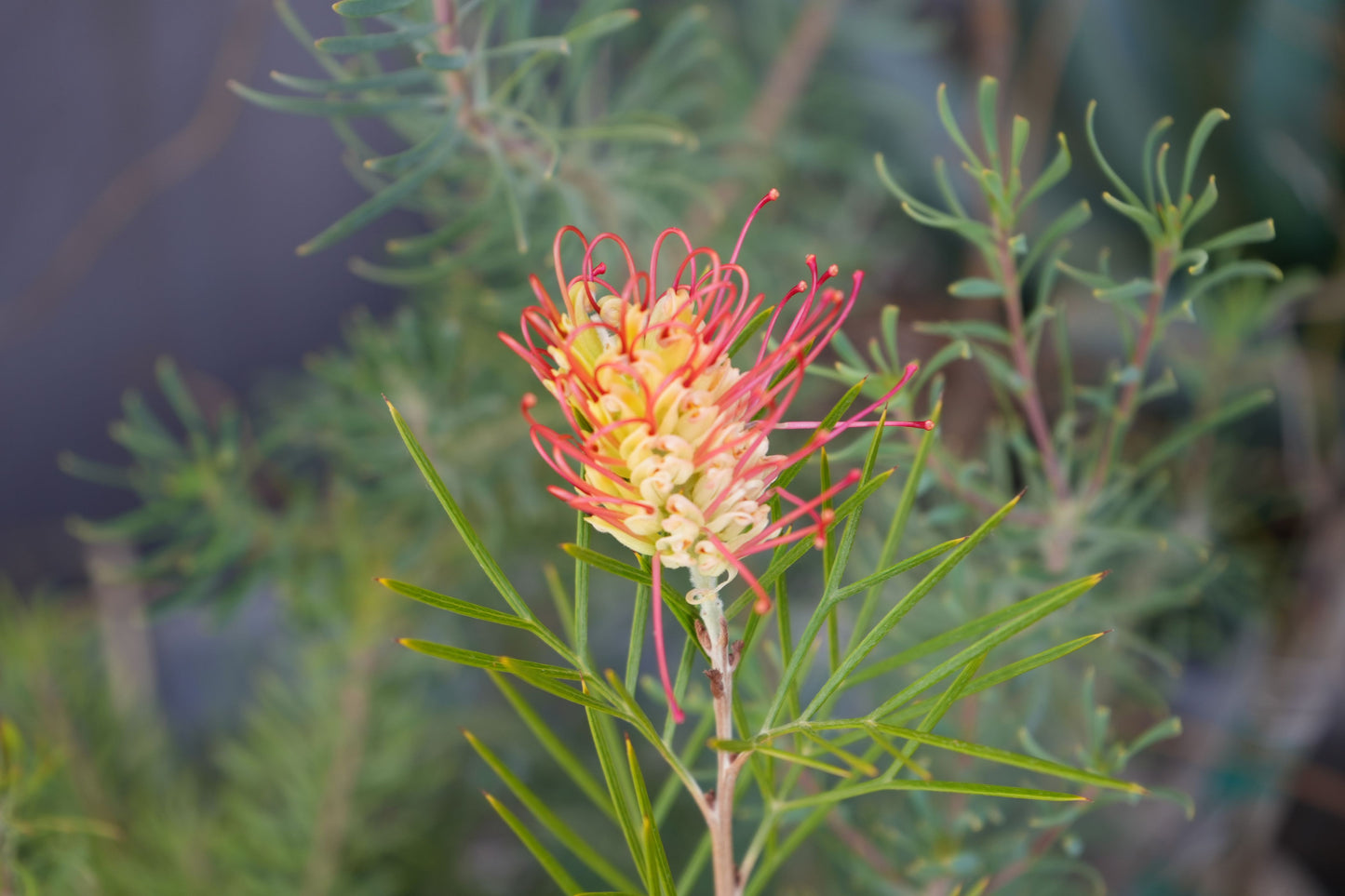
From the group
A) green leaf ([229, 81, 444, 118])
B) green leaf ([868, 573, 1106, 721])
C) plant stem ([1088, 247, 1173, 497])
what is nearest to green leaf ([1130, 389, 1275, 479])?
plant stem ([1088, 247, 1173, 497])

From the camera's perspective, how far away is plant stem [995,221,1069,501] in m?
0.19

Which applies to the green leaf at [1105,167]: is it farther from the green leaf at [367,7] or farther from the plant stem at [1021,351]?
the green leaf at [367,7]

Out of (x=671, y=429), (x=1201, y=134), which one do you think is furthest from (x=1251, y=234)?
(x=671, y=429)

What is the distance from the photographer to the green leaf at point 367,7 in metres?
0.19

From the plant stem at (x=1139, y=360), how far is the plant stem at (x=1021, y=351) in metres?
0.01

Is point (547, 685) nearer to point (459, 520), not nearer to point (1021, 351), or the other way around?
point (459, 520)

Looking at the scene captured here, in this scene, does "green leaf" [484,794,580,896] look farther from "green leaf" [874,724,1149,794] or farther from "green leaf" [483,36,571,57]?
"green leaf" [483,36,571,57]

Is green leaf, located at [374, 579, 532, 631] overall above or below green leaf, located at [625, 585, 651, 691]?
above

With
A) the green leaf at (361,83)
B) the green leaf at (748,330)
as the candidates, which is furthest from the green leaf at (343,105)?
the green leaf at (748,330)

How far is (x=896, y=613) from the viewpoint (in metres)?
0.14

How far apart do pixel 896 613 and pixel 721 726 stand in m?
0.03

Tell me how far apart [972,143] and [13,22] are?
1.79 ft

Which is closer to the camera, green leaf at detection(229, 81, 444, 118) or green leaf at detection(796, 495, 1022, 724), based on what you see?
green leaf at detection(796, 495, 1022, 724)

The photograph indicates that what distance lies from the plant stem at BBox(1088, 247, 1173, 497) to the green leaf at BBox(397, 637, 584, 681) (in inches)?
5.5
